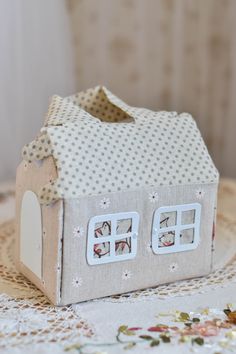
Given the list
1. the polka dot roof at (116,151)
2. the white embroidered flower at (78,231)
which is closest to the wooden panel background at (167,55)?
the polka dot roof at (116,151)

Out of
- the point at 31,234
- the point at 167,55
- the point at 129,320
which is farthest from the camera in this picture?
the point at 167,55

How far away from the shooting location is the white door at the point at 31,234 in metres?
0.86

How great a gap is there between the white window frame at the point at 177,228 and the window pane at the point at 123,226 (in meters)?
0.04

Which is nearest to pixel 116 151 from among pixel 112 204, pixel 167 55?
pixel 112 204

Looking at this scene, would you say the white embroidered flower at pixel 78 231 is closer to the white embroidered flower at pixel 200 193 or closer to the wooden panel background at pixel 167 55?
the white embroidered flower at pixel 200 193

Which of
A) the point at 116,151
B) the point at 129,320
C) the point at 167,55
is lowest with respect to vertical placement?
the point at 129,320

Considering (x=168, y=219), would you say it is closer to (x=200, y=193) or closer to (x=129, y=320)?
(x=200, y=193)

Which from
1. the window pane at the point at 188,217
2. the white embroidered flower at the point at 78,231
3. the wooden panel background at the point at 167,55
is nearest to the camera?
the white embroidered flower at the point at 78,231

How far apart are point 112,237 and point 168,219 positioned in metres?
0.10

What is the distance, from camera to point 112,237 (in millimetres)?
848

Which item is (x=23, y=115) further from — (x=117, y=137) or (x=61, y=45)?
(x=117, y=137)

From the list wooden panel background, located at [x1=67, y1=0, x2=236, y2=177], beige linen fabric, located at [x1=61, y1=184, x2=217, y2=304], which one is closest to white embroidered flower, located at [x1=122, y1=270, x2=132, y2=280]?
beige linen fabric, located at [x1=61, y1=184, x2=217, y2=304]

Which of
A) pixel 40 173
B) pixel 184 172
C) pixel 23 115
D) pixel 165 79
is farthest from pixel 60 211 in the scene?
pixel 165 79

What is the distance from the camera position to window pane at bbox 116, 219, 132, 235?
0.85m
